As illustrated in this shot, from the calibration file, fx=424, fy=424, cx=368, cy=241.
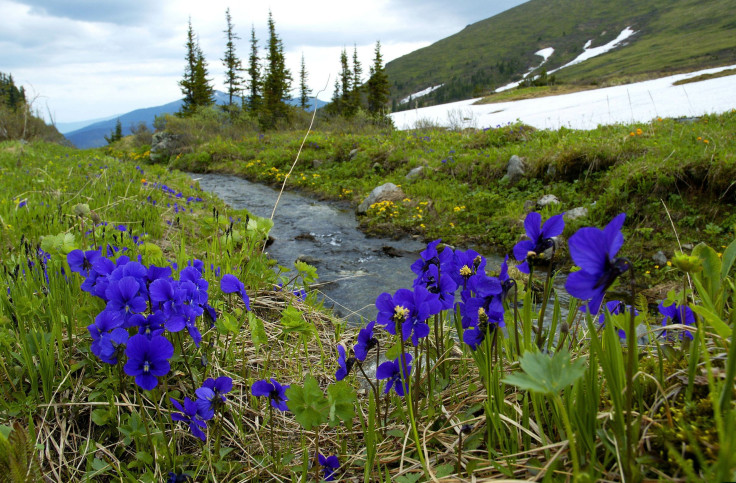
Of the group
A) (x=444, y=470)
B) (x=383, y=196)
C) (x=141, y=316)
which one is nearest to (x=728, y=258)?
(x=444, y=470)

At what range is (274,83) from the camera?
3014 centimetres

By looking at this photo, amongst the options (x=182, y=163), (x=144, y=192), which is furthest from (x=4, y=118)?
(x=144, y=192)

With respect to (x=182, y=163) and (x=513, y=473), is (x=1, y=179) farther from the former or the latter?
(x=182, y=163)

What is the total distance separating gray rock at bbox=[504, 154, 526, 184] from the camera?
7.01 m

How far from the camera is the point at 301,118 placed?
79.5 feet

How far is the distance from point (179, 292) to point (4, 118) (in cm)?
2653

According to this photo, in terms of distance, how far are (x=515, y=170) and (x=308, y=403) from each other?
666 centimetres

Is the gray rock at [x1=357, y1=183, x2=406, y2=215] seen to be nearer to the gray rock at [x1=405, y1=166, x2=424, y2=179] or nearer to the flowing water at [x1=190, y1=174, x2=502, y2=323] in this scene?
the flowing water at [x1=190, y1=174, x2=502, y2=323]

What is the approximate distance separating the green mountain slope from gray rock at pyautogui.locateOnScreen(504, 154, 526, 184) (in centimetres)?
5562

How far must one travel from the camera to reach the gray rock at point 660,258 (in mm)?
4398

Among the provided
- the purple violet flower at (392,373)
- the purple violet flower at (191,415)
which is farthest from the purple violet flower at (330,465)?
the purple violet flower at (191,415)

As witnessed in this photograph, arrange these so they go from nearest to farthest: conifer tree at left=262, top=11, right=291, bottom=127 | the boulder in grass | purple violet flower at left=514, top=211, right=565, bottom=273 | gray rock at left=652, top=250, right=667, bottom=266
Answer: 1. purple violet flower at left=514, top=211, right=565, bottom=273
2. gray rock at left=652, top=250, right=667, bottom=266
3. the boulder in grass
4. conifer tree at left=262, top=11, right=291, bottom=127

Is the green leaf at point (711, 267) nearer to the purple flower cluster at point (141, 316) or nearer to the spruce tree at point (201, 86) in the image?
the purple flower cluster at point (141, 316)

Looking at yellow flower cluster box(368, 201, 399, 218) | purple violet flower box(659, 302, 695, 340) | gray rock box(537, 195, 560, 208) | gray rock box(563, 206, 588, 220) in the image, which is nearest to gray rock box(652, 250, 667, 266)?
gray rock box(563, 206, 588, 220)
